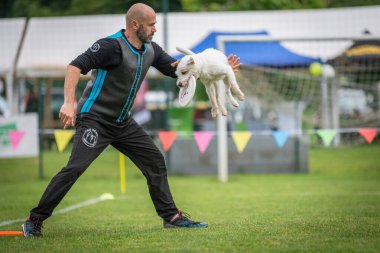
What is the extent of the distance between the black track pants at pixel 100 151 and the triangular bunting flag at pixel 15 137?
24.2ft

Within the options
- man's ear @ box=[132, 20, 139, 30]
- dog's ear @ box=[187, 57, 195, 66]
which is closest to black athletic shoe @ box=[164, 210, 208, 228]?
dog's ear @ box=[187, 57, 195, 66]

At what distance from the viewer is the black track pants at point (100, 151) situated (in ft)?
21.2

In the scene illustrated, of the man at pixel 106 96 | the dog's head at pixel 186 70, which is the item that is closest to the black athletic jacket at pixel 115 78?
the man at pixel 106 96

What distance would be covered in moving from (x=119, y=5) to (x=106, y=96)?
19981 millimetres

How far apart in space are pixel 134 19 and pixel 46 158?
10.00 m

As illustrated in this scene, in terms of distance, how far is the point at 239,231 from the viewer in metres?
6.59

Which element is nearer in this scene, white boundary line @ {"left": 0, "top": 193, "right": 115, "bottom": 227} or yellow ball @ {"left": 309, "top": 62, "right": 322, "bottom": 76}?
white boundary line @ {"left": 0, "top": 193, "right": 115, "bottom": 227}

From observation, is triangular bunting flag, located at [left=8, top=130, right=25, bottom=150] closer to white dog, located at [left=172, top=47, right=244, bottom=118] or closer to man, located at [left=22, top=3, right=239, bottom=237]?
man, located at [left=22, top=3, right=239, bottom=237]

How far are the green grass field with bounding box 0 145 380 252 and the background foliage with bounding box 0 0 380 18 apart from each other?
32.5 ft

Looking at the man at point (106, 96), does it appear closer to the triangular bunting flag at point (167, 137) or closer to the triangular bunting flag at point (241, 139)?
the triangular bunting flag at point (241, 139)

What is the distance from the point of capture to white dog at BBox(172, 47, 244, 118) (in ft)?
22.2

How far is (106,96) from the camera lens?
21.8 ft

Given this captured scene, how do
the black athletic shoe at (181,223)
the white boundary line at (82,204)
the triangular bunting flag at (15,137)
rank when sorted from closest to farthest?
the black athletic shoe at (181,223), the white boundary line at (82,204), the triangular bunting flag at (15,137)

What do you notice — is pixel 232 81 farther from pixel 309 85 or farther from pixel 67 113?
pixel 309 85
